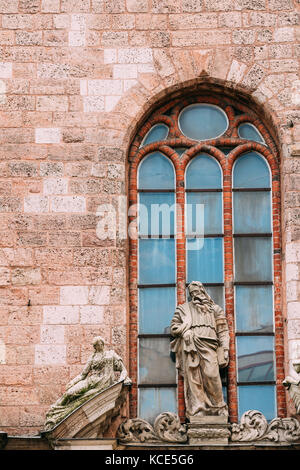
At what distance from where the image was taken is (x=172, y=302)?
14.6 meters

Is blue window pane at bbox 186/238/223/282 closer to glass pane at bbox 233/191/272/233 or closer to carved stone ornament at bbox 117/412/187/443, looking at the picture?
glass pane at bbox 233/191/272/233

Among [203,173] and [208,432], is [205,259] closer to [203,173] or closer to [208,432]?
[203,173]

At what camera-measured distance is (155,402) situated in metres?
14.2

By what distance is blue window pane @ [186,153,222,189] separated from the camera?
49.1ft

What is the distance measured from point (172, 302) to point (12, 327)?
181 cm

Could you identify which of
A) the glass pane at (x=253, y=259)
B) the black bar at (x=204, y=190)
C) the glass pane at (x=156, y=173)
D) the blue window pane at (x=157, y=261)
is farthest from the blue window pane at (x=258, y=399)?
the glass pane at (x=156, y=173)

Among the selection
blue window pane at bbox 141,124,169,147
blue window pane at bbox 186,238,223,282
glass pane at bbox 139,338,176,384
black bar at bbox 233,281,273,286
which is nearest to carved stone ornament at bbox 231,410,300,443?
glass pane at bbox 139,338,176,384

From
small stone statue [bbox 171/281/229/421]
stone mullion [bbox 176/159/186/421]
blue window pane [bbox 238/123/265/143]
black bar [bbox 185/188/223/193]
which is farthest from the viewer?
blue window pane [bbox 238/123/265/143]

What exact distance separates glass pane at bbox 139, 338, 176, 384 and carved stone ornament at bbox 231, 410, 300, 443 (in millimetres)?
996

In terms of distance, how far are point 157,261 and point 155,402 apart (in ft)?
5.27

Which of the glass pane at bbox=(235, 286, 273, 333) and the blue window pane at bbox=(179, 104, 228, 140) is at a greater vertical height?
the blue window pane at bbox=(179, 104, 228, 140)

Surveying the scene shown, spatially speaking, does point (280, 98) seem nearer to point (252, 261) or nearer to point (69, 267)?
point (252, 261)

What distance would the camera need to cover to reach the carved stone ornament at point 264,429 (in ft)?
44.7

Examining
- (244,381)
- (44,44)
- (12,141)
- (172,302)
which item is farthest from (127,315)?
(44,44)
